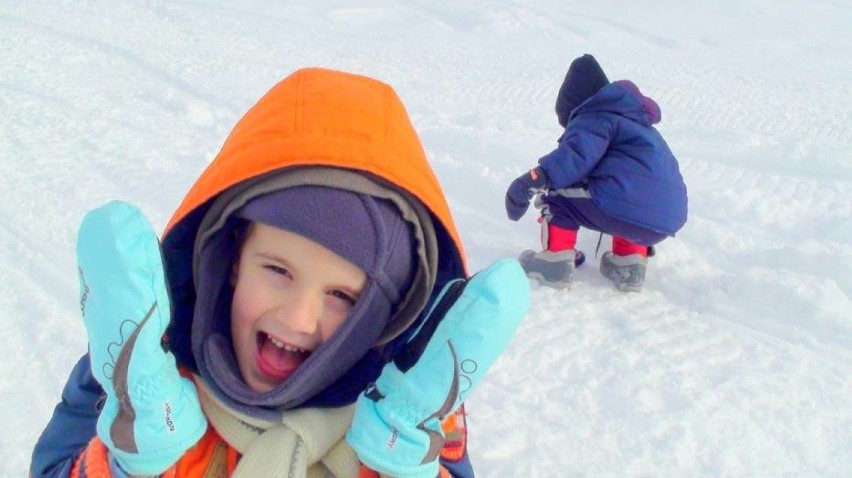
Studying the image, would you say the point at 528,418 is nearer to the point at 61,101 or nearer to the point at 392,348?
the point at 392,348

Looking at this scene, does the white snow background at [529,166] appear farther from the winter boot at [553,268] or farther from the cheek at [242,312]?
the cheek at [242,312]

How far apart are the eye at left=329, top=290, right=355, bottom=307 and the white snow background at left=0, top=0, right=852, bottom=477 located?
1147mm

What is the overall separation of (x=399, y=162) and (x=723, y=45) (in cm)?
700

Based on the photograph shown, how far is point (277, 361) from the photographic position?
139 centimetres

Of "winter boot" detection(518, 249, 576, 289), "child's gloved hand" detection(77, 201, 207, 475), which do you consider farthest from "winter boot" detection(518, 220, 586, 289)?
"child's gloved hand" detection(77, 201, 207, 475)

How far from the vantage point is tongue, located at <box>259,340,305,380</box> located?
4.54 feet

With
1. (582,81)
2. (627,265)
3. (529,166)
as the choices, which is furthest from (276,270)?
(529,166)

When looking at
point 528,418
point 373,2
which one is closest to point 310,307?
point 528,418

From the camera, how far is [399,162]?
1.37m

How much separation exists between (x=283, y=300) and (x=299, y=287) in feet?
0.13

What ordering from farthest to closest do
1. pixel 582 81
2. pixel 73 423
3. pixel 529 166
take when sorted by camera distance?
pixel 529 166, pixel 582 81, pixel 73 423

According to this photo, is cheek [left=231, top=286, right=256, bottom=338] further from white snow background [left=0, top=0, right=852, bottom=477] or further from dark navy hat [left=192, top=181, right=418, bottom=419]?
white snow background [left=0, top=0, right=852, bottom=477]

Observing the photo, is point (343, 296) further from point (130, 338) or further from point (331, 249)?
point (130, 338)

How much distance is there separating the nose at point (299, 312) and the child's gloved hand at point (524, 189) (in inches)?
87.3
